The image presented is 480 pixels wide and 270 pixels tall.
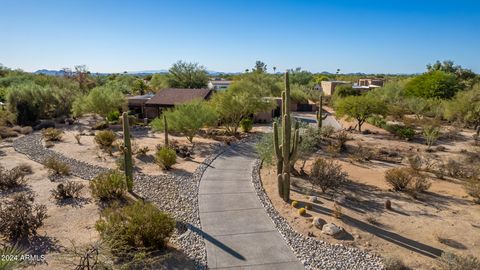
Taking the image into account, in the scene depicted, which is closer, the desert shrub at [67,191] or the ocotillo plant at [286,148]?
the ocotillo plant at [286,148]

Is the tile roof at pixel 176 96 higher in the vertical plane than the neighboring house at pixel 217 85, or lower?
lower

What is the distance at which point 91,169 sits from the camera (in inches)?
667

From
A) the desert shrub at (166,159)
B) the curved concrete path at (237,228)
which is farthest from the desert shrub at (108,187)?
the desert shrub at (166,159)

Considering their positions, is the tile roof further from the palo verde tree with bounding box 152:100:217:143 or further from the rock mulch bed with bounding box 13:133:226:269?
the rock mulch bed with bounding box 13:133:226:269

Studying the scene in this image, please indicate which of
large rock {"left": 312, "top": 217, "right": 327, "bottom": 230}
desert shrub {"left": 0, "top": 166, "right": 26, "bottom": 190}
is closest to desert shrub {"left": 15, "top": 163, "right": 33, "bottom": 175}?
desert shrub {"left": 0, "top": 166, "right": 26, "bottom": 190}

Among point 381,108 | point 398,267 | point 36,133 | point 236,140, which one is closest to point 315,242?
point 398,267

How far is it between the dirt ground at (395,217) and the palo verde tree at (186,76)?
32.7 metres

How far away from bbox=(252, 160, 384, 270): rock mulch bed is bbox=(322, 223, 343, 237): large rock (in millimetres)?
519

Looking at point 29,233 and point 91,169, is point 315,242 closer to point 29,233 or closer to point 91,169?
point 29,233

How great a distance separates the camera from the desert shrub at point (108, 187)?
→ 483 inches

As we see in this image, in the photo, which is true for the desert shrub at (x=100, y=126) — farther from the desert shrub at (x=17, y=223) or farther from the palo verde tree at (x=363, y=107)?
the palo verde tree at (x=363, y=107)

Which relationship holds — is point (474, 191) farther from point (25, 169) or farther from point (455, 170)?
point (25, 169)

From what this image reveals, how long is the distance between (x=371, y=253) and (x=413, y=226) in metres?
2.92

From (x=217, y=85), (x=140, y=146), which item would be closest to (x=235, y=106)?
(x=140, y=146)
